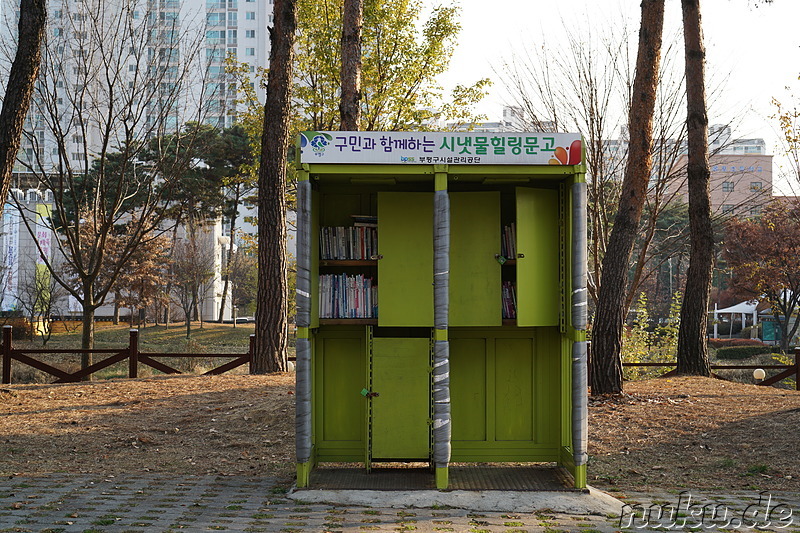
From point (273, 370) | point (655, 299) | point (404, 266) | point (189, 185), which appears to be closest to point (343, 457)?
point (404, 266)

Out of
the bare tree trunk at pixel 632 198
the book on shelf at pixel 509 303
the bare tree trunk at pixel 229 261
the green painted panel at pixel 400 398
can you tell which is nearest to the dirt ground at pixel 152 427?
the green painted panel at pixel 400 398

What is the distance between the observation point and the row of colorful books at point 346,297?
7008mm

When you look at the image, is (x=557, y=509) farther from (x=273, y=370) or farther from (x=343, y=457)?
(x=273, y=370)

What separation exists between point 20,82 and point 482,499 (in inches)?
352

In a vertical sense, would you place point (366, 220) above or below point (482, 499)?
above

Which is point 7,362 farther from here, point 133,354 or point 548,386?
point 548,386

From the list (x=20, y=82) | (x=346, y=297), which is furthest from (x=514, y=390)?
(x=20, y=82)

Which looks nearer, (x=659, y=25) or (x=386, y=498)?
(x=386, y=498)

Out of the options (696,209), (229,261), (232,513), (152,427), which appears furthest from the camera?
(229,261)

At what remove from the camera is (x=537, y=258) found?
687 centimetres

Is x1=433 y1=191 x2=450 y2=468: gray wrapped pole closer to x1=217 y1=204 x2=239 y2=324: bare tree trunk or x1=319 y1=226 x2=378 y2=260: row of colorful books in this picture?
x1=319 y1=226 x2=378 y2=260: row of colorful books

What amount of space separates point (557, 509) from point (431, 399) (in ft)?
4.91

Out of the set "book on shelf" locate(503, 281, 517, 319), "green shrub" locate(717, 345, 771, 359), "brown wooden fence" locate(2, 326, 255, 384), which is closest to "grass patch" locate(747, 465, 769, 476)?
"book on shelf" locate(503, 281, 517, 319)

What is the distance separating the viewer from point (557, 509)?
609cm
